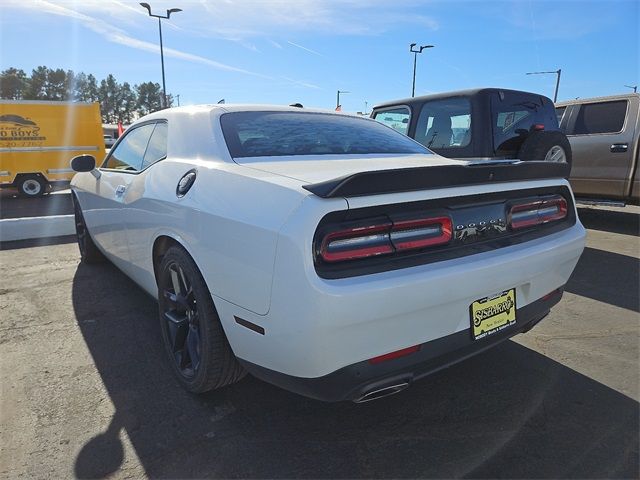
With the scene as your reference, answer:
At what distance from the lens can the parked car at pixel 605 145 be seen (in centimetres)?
664

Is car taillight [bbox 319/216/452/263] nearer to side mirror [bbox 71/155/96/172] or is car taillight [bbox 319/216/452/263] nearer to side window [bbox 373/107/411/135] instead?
side mirror [bbox 71/155/96/172]

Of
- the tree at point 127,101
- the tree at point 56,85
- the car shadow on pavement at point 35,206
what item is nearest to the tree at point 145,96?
the tree at point 127,101

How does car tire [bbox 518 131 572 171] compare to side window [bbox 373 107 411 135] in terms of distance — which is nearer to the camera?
car tire [bbox 518 131 572 171]

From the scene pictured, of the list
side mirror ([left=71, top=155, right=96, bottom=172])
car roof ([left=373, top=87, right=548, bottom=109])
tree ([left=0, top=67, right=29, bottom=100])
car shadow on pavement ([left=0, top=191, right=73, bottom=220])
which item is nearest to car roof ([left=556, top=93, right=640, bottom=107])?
car roof ([left=373, top=87, right=548, bottom=109])

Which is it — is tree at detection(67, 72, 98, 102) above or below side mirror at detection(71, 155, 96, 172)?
above

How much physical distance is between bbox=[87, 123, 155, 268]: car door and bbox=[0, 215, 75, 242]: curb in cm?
308

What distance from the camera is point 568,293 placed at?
4062mm

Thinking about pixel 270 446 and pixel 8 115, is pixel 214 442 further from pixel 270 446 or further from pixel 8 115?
pixel 8 115

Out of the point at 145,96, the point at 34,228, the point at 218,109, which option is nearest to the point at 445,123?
the point at 218,109

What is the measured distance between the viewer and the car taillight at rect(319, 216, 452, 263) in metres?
1.69

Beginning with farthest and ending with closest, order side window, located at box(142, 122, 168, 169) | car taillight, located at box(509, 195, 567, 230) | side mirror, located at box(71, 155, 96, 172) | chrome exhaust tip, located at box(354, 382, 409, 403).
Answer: side mirror, located at box(71, 155, 96, 172) → side window, located at box(142, 122, 168, 169) → car taillight, located at box(509, 195, 567, 230) → chrome exhaust tip, located at box(354, 382, 409, 403)

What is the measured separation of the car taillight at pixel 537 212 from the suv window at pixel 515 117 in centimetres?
267

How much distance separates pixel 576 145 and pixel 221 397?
23.6 ft

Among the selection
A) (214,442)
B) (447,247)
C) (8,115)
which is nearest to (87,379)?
(214,442)
